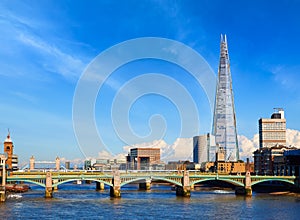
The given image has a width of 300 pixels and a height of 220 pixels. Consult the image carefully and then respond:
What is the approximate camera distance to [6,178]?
96.1 m

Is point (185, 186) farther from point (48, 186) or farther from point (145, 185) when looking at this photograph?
point (145, 185)

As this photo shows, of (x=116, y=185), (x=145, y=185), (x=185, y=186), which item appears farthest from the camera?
(x=145, y=185)

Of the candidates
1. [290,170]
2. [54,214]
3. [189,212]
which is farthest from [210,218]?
[290,170]

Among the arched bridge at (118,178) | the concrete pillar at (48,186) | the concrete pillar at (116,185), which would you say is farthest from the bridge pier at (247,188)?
the concrete pillar at (48,186)

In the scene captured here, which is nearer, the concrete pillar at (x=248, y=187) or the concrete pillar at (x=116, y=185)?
the concrete pillar at (x=116, y=185)

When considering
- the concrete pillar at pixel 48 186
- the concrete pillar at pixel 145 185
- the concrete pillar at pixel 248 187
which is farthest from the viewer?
the concrete pillar at pixel 145 185

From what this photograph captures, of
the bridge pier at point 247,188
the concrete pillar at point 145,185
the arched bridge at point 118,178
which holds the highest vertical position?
the arched bridge at point 118,178

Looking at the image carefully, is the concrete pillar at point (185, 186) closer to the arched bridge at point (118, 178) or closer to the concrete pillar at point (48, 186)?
the arched bridge at point (118, 178)

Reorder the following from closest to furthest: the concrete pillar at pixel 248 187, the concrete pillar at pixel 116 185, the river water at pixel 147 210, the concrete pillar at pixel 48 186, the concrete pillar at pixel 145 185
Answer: the river water at pixel 147 210 → the concrete pillar at pixel 48 186 → the concrete pillar at pixel 116 185 → the concrete pillar at pixel 248 187 → the concrete pillar at pixel 145 185

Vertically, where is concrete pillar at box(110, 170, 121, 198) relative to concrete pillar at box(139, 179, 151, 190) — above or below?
above

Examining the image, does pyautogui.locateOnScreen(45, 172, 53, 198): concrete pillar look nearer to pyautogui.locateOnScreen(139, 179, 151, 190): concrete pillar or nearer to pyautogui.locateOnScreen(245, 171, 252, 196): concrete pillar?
pyautogui.locateOnScreen(245, 171, 252, 196): concrete pillar

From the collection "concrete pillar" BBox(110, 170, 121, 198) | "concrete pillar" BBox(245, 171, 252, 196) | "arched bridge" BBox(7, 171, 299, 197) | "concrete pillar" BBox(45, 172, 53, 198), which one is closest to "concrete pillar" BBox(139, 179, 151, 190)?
"arched bridge" BBox(7, 171, 299, 197)

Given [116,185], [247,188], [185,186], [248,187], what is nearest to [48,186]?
[116,185]

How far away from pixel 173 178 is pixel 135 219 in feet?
146
